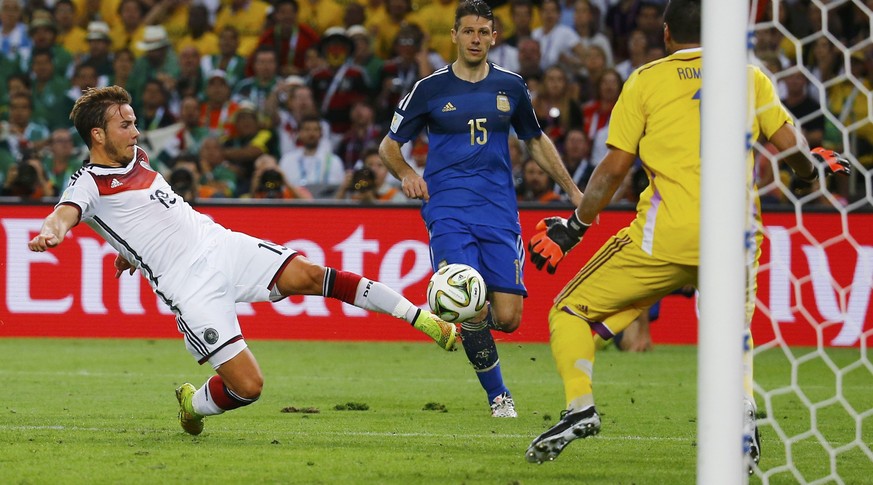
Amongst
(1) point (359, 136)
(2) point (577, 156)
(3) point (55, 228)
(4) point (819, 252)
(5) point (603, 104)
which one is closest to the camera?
(3) point (55, 228)

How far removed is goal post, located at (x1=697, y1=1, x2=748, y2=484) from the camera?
168 inches

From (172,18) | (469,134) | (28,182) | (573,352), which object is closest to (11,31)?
(172,18)

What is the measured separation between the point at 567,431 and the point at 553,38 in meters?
10.7

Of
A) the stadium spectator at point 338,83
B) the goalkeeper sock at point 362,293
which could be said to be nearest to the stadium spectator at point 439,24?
the stadium spectator at point 338,83

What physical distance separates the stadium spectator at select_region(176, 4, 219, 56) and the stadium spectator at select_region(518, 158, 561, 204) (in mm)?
5519

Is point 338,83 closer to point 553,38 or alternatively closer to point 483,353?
point 553,38

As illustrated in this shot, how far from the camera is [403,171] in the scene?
25.7ft

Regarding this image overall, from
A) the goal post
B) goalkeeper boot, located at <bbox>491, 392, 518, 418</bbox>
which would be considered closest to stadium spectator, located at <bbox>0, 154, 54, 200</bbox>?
goalkeeper boot, located at <bbox>491, 392, 518, 418</bbox>

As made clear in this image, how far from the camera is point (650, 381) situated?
9961 millimetres

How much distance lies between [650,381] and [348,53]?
7.33m

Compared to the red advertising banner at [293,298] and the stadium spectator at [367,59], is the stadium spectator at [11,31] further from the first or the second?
the red advertising banner at [293,298]

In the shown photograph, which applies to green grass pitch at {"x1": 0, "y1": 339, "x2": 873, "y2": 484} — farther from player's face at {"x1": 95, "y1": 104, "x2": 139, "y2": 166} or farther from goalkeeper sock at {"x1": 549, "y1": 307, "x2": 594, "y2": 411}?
player's face at {"x1": 95, "y1": 104, "x2": 139, "y2": 166}

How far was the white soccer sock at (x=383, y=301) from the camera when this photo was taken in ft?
22.9

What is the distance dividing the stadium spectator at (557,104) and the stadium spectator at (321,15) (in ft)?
11.0
